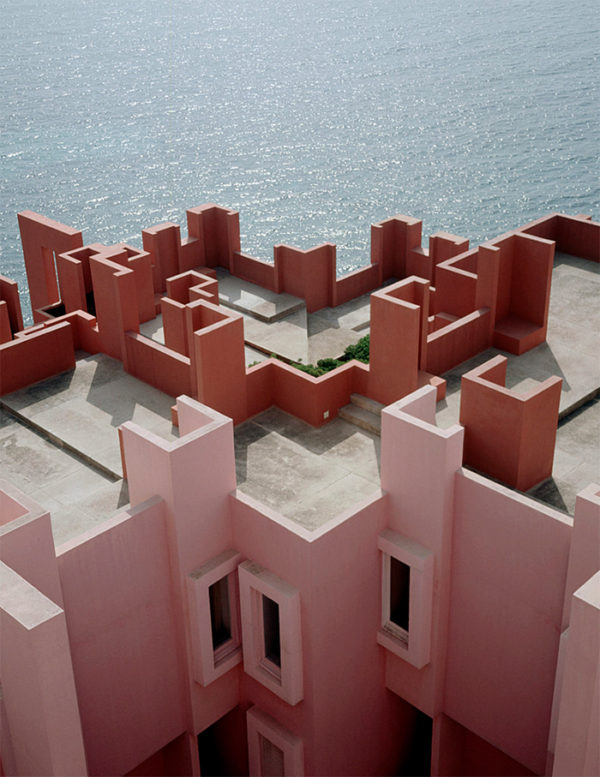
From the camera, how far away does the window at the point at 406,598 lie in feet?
55.7

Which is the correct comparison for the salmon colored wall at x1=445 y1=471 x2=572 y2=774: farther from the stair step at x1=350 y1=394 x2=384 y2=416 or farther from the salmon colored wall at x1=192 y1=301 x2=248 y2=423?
the salmon colored wall at x1=192 y1=301 x2=248 y2=423

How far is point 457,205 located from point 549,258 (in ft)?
161

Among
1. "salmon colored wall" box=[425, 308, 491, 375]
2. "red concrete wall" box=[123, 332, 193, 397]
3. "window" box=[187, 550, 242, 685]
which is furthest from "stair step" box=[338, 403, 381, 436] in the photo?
"window" box=[187, 550, 242, 685]

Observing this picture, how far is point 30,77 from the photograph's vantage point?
4569 inches

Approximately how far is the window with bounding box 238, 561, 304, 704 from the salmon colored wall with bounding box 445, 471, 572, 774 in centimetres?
300

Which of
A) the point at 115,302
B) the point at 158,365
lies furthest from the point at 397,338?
the point at 115,302

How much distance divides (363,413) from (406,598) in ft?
16.0

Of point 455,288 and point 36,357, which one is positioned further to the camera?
point 455,288

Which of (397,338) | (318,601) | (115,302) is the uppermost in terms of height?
(397,338)

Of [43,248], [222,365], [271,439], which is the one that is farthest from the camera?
[43,248]

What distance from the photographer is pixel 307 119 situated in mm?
99562

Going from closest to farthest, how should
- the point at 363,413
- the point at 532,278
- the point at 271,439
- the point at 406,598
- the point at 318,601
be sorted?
the point at 318,601
the point at 406,598
the point at 271,439
the point at 363,413
the point at 532,278

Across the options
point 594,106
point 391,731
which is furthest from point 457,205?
point 391,731

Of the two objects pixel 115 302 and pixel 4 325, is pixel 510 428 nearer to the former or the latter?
pixel 115 302
